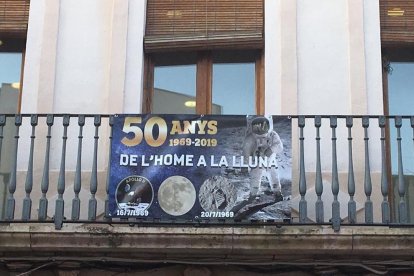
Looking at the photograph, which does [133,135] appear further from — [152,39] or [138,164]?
[152,39]

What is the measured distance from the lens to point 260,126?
812cm

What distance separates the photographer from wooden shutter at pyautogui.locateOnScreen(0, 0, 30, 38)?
9.30m

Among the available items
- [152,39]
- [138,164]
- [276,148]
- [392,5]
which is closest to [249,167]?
[276,148]

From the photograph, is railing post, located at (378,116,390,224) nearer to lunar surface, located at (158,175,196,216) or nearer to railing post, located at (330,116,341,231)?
railing post, located at (330,116,341,231)

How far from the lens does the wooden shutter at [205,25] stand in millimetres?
9117

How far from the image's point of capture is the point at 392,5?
9188 mm

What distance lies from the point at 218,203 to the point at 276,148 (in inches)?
31.2

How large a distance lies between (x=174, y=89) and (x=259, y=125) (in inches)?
61.4

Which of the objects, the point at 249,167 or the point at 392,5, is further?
the point at 392,5

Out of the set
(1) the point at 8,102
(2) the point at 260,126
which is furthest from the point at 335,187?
(1) the point at 8,102

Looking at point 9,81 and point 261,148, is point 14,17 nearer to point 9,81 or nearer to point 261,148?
point 9,81

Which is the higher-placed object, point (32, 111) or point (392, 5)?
point (392, 5)

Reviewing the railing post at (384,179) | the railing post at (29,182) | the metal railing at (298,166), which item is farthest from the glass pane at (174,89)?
the railing post at (384,179)

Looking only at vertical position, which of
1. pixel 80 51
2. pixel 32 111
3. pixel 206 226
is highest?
pixel 80 51
